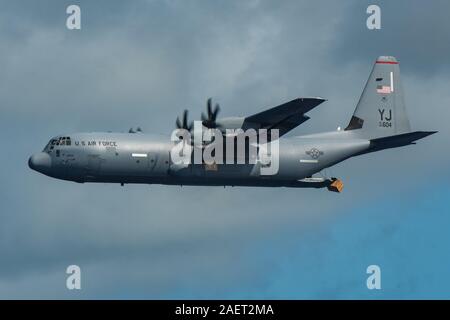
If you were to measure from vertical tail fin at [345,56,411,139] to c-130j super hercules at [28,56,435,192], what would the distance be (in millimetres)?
398

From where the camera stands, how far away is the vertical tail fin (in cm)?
6875

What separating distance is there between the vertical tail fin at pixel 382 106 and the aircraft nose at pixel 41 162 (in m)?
18.8

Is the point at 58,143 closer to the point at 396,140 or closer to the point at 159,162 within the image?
the point at 159,162

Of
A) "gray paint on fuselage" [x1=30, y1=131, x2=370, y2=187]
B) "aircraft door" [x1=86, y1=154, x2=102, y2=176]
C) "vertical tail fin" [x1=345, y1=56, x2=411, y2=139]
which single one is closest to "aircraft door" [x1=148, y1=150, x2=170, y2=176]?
"gray paint on fuselage" [x1=30, y1=131, x2=370, y2=187]

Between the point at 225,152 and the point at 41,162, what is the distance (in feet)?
34.6

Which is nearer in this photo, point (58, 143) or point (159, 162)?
point (159, 162)

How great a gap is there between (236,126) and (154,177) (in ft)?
19.1

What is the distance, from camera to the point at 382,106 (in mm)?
69188
